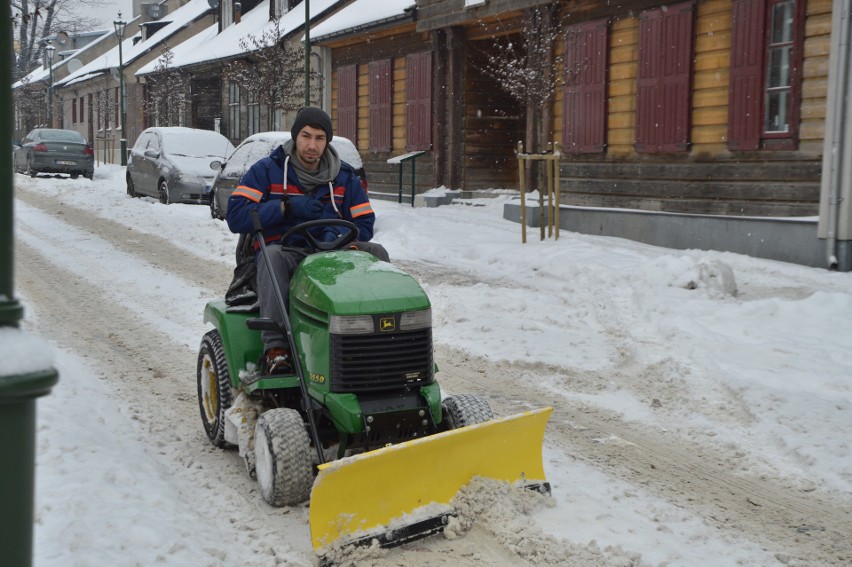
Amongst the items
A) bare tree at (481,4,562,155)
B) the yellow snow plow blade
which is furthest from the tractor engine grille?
bare tree at (481,4,562,155)

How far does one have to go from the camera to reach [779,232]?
37.0 ft

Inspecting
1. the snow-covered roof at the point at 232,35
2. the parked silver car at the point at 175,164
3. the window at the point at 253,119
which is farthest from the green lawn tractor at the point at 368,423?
the window at the point at 253,119

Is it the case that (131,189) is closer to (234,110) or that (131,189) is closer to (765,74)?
(234,110)

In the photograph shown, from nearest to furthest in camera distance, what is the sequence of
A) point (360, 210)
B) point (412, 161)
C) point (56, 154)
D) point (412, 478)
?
1. point (412, 478)
2. point (360, 210)
3. point (412, 161)
4. point (56, 154)

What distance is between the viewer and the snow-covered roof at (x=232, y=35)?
2686 cm

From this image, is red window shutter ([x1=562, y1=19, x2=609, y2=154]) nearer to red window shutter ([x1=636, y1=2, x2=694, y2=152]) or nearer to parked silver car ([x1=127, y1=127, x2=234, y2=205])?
red window shutter ([x1=636, y1=2, x2=694, y2=152])

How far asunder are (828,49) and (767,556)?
880 cm

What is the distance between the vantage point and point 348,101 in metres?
22.8

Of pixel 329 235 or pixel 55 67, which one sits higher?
pixel 55 67

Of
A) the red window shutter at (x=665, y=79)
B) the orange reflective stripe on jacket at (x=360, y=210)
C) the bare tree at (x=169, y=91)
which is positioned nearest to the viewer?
the orange reflective stripe on jacket at (x=360, y=210)

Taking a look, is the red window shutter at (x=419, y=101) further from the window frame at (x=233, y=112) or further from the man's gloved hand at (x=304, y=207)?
the man's gloved hand at (x=304, y=207)

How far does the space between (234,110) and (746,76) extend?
23.1m

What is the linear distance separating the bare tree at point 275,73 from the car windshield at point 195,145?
4.55 m

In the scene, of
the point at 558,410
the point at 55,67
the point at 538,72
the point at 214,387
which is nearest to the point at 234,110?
the point at 538,72
